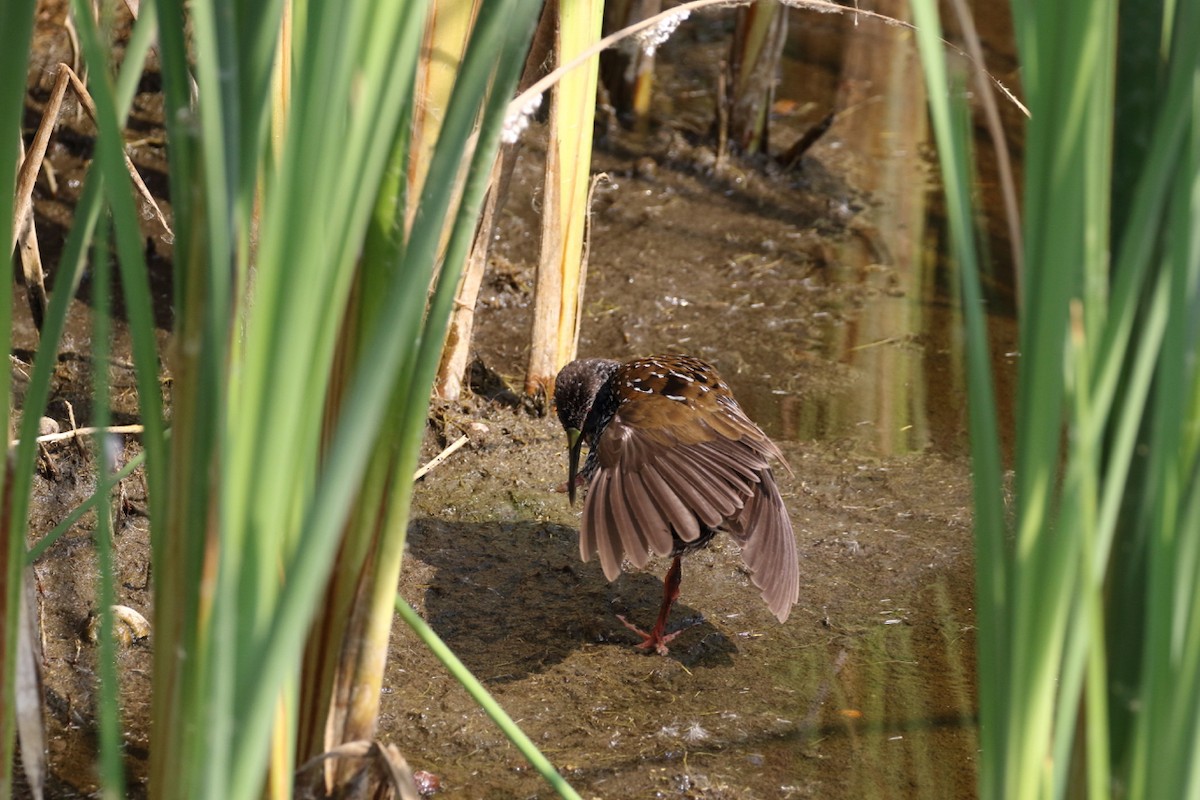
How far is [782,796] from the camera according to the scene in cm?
307

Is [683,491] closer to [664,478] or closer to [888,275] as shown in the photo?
[664,478]

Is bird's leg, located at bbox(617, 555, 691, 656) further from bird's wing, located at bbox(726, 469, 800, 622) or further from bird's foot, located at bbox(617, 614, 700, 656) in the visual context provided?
bird's wing, located at bbox(726, 469, 800, 622)

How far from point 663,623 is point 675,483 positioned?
43cm

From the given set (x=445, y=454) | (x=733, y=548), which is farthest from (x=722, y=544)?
(x=445, y=454)

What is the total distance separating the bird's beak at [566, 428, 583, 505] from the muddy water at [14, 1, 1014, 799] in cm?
14

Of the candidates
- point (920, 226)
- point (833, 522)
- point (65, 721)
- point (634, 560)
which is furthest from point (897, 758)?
point (920, 226)

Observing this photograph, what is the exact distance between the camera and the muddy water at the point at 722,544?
324cm

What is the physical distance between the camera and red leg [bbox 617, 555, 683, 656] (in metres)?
3.73

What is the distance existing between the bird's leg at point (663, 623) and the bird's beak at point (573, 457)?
50cm

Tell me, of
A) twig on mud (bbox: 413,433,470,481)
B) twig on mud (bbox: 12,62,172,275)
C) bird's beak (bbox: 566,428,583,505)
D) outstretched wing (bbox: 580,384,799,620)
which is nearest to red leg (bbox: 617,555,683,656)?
outstretched wing (bbox: 580,384,799,620)

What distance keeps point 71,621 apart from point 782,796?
6.20ft

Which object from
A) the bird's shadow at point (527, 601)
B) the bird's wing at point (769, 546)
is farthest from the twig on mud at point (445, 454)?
the bird's wing at point (769, 546)

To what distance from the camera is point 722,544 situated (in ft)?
14.3

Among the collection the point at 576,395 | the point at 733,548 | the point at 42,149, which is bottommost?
the point at 733,548
